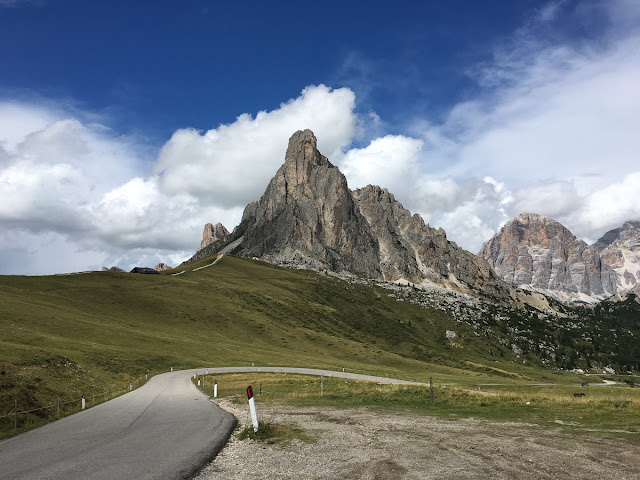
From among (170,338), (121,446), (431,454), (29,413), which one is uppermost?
(431,454)

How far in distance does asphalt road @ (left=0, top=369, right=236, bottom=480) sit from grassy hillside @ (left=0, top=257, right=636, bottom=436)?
8.35 meters

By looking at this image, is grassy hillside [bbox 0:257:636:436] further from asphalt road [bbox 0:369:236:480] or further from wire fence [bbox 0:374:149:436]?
asphalt road [bbox 0:369:236:480]

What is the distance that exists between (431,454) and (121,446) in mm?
11103

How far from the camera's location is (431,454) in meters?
14.1

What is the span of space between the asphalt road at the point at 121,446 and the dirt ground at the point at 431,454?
1061 mm

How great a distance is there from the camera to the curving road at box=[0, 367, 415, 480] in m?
12.3

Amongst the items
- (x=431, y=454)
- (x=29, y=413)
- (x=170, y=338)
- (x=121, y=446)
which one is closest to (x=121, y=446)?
(x=121, y=446)

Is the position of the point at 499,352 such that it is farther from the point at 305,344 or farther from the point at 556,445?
the point at 556,445

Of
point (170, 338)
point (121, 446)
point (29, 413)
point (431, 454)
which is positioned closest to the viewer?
point (431, 454)

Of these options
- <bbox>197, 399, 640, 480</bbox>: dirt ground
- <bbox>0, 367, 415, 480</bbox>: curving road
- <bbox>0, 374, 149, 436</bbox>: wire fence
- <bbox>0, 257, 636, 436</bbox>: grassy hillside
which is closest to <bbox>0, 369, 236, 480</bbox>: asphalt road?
<bbox>0, 367, 415, 480</bbox>: curving road

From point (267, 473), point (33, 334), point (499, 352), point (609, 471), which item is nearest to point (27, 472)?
point (267, 473)

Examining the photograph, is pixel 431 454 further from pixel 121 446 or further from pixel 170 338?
pixel 170 338

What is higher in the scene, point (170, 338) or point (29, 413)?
point (170, 338)

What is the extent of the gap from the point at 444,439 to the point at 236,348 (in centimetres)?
9351
